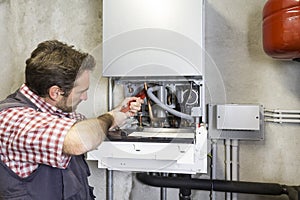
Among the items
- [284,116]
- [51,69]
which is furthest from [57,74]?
[284,116]

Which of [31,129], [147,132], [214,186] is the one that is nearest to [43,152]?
[31,129]

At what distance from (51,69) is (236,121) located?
3.32ft

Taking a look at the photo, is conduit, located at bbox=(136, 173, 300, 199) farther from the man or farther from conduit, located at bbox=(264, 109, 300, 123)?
the man

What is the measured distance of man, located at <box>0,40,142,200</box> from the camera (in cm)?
92

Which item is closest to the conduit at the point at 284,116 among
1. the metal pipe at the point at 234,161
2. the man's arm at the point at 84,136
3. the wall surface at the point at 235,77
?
the wall surface at the point at 235,77

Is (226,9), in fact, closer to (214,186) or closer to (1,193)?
(214,186)

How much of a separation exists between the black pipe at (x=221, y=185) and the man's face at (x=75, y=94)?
0.73m

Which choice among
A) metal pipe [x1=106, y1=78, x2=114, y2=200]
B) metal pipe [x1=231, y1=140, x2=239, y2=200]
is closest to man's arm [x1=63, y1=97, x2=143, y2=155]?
metal pipe [x1=106, y1=78, x2=114, y2=200]

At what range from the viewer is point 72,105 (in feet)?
3.94

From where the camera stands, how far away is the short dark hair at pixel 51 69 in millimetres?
1095

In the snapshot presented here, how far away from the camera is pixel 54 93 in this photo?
112 centimetres

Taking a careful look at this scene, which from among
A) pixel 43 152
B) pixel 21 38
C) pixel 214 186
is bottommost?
pixel 214 186

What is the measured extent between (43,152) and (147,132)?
712 mm

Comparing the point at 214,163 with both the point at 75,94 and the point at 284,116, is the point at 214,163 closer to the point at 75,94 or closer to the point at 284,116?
the point at 284,116
